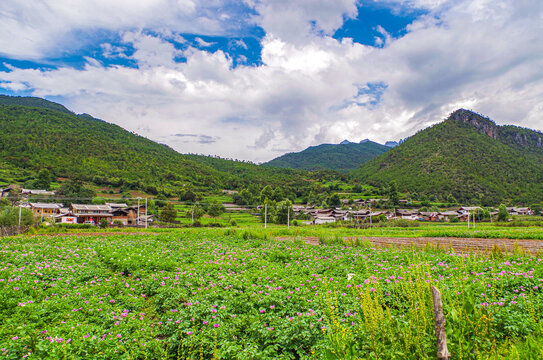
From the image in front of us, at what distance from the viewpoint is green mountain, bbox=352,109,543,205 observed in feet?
239

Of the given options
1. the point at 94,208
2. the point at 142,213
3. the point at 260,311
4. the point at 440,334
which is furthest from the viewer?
the point at 142,213

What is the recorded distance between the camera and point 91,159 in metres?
73.2

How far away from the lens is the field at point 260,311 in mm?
2988

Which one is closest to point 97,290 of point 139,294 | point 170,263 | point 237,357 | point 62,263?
point 139,294

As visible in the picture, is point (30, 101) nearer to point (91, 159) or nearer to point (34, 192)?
point (91, 159)

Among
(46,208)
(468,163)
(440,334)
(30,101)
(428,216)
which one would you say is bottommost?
(428,216)

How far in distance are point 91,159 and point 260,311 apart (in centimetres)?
8466

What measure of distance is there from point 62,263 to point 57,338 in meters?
4.66

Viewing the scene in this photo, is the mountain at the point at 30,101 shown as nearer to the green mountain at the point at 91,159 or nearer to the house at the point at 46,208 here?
the green mountain at the point at 91,159

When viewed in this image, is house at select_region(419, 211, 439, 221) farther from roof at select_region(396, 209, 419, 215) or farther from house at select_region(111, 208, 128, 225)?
house at select_region(111, 208, 128, 225)

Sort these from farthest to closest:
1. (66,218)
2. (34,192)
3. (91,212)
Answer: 1. (34,192)
2. (91,212)
3. (66,218)

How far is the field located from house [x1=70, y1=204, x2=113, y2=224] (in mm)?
45838

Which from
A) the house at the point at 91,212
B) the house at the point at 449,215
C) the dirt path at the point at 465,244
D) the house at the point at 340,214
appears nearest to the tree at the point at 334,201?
the house at the point at 340,214

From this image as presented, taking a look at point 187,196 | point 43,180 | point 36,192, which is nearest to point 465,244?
point 187,196
